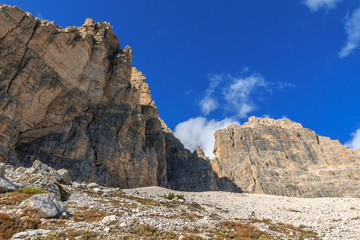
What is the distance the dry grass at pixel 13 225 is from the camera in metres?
9.81

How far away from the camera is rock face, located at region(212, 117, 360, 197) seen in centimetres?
11019

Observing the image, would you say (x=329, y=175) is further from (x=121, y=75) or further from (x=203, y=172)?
(x=121, y=75)

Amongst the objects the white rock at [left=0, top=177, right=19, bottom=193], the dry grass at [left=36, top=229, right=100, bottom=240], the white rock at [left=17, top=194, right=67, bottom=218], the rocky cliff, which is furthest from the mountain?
the dry grass at [left=36, top=229, right=100, bottom=240]

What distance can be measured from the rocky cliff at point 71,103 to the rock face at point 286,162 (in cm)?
6681

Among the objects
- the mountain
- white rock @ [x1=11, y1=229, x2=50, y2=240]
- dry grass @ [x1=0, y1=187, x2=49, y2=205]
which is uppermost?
the mountain

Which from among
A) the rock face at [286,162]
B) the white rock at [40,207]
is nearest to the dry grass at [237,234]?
the white rock at [40,207]

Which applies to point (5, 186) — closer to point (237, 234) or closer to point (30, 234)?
point (30, 234)

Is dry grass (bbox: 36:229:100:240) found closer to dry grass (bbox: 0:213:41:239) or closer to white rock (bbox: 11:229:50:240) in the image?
white rock (bbox: 11:229:50:240)

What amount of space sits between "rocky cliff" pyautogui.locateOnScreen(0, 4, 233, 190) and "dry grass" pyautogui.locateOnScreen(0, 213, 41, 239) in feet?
96.8

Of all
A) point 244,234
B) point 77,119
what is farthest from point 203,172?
point 244,234

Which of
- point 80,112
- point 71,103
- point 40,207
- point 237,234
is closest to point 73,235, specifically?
point 40,207

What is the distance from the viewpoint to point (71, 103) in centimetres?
5172

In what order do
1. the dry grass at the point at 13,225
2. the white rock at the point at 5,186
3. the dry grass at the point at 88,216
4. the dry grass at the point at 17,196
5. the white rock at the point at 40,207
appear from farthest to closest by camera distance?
the white rock at the point at 5,186
the dry grass at the point at 17,196
the dry grass at the point at 88,216
the white rock at the point at 40,207
the dry grass at the point at 13,225

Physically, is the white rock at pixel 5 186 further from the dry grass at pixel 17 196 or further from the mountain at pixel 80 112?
the mountain at pixel 80 112
